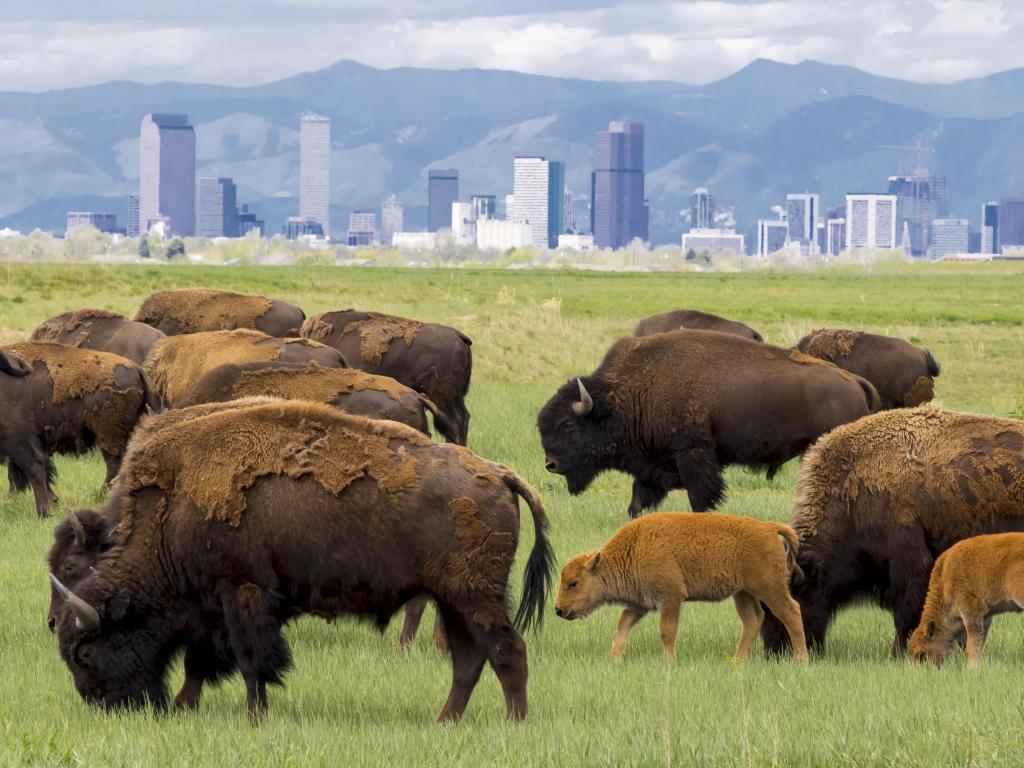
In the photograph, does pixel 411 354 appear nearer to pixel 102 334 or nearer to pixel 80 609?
pixel 102 334

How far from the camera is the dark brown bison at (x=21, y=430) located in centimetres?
1406

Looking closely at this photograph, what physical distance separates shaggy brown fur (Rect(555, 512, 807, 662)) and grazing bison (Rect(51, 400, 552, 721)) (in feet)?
4.44

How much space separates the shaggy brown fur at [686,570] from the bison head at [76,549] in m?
2.63

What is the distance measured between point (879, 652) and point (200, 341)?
337 inches

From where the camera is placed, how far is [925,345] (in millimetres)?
36500

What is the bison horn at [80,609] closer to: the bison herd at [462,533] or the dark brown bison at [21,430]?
the bison herd at [462,533]

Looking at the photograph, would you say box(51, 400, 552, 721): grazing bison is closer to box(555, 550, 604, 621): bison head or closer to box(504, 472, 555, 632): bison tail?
box(504, 472, 555, 632): bison tail

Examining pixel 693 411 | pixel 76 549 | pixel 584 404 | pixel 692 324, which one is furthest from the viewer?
pixel 692 324

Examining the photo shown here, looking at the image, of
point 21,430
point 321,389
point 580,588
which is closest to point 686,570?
point 580,588

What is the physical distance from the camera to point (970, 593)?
8242mm

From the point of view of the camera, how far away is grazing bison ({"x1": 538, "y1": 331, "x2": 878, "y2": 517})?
13500mm

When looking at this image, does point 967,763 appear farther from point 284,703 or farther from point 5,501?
point 5,501

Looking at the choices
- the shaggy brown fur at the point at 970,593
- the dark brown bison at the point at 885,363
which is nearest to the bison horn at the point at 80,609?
the shaggy brown fur at the point at 970,593

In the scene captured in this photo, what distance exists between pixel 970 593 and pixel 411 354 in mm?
11677
